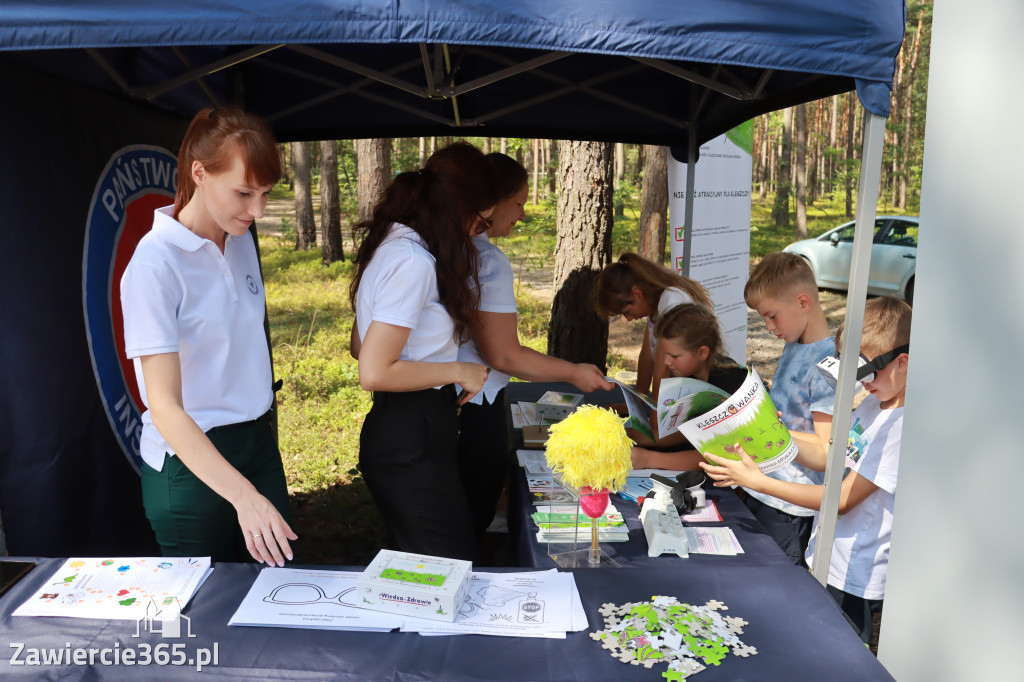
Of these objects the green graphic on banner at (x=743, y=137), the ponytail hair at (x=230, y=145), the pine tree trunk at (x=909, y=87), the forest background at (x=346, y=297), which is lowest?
the forest background at (x=346, y=297)

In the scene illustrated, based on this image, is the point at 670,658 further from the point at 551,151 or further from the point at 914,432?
the point at 551,151

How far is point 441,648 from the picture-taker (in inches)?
53.4

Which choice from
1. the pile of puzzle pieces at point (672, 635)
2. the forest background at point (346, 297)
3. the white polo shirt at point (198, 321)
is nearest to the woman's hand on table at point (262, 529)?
the white polo shirt at point (198, 321)

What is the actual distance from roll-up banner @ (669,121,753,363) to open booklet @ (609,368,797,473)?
7.37ft

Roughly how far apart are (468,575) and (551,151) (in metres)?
32.1

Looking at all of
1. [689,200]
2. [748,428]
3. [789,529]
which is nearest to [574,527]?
[748,428]

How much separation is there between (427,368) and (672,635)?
91cm

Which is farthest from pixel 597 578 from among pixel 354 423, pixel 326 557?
pixel 354 423

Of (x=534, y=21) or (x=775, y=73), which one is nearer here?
(x=534, y=21)

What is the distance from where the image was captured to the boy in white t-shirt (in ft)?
6.27

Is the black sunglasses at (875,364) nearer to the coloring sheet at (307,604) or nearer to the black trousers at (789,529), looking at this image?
the black trousers at (789,529)

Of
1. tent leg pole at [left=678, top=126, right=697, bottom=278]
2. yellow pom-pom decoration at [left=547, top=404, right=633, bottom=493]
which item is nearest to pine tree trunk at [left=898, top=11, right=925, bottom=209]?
tent leg pole at [left=678, top=126, right=697, bottom=278]

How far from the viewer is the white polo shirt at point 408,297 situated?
1.82 meters

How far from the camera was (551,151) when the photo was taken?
32.3 metres
